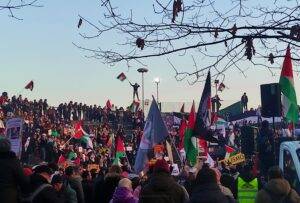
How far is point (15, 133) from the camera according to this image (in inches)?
545

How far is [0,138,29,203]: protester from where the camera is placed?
844 cm

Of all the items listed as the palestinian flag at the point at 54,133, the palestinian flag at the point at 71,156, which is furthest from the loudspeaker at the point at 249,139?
the palestinian flag at the point at 54,133

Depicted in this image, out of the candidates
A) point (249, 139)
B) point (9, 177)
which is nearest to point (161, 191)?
point (9, 177)

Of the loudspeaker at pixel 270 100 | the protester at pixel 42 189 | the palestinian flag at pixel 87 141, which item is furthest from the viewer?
the palestinian flag at pixel 87 141

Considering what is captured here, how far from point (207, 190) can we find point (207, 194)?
0.29ft

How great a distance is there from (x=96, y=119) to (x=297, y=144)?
106 feet

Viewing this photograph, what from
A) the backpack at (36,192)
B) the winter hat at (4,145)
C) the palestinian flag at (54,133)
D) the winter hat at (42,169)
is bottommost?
the backpack at (36,192)

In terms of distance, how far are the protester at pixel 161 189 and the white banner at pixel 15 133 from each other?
6.15 metres

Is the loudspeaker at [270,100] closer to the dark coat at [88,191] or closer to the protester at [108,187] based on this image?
the dark coat at [88,191]

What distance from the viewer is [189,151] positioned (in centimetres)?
1453

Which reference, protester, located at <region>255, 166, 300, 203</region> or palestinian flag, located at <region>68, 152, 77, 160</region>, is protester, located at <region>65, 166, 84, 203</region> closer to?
protester, located at <region>255, 166, 300, 203</region>

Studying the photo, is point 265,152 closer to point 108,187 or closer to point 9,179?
point 108,187

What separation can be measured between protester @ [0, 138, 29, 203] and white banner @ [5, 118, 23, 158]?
4983mm

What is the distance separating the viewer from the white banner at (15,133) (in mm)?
13516
